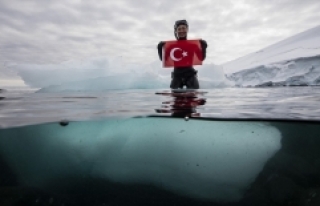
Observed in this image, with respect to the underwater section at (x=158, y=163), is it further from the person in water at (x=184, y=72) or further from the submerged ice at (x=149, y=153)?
the person in water at (x=184, y=72)

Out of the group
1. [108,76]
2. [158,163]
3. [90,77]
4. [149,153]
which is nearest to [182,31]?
[149,153]

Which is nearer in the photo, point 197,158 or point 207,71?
point 197,158

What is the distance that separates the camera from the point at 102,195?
14.9ft

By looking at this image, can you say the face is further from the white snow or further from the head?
the white snow

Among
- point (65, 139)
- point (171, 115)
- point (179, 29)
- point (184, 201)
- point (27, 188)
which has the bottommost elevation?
point (184, 201)

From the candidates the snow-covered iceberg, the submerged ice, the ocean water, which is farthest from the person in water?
the snow-covered iceberg

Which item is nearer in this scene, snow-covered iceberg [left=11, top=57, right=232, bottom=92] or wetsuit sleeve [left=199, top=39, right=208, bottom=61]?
wetsuit sleeve [left=199, top=39, right=208, bottom=61]

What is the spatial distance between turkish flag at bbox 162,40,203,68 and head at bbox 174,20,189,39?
19 cm

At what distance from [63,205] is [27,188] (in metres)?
0.66

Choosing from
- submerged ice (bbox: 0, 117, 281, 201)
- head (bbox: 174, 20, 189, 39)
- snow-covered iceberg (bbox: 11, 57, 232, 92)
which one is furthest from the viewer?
snow-covered iceberg (bbox: 11, 57, 232, 92)

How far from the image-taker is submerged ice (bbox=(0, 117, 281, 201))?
4617mm

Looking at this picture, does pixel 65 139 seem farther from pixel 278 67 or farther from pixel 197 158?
pixel 278 67

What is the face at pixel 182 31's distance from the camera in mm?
8370

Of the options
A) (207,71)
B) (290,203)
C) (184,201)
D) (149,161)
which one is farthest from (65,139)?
(207,71)
